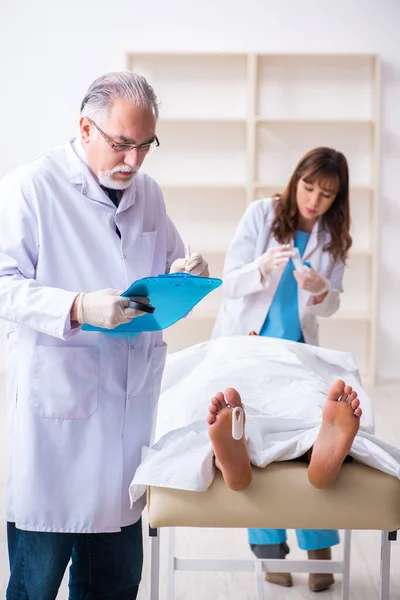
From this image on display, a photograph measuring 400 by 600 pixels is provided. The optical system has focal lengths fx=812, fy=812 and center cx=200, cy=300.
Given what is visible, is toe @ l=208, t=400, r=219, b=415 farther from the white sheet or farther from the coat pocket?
the coat pocket

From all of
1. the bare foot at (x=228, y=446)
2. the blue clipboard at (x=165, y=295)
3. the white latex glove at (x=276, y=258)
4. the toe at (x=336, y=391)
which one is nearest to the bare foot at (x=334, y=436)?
the toe at (x=336, y=391)

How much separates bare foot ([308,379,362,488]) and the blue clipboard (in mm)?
315

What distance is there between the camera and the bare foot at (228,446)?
4.96ft

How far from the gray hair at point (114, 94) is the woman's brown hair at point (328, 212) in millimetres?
1285

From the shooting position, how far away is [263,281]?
108 inches

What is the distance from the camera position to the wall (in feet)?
16.5

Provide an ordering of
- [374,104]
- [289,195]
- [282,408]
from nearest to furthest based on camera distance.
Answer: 1. [282,408]
2. [289,195]
3. [374,104]

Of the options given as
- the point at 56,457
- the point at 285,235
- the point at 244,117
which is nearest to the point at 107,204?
the point at 56,457

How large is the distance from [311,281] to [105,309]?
1442 millimetres

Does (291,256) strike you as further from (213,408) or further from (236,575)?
(213,408)

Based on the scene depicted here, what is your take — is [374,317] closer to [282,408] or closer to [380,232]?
[380,232]

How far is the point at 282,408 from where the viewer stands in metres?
1.97

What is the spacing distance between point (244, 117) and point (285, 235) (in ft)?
8.11

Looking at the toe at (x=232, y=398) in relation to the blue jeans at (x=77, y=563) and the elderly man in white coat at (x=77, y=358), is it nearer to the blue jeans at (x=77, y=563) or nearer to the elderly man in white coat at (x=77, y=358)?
the elderly man in white coat at (x=77, y=358)
